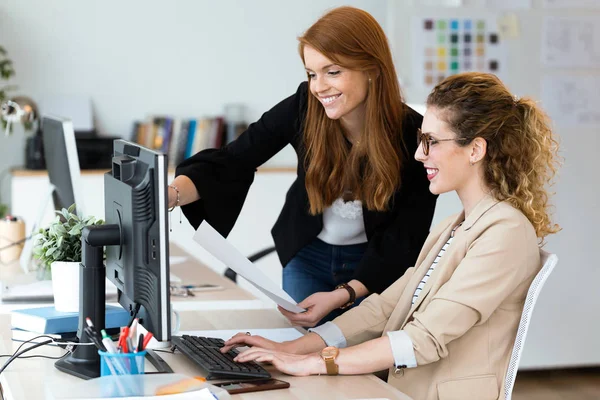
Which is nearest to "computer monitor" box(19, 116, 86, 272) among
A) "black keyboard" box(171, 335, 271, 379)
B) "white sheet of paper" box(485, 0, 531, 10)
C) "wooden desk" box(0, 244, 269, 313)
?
"wooden desk" box(0, 244, 269, 313)

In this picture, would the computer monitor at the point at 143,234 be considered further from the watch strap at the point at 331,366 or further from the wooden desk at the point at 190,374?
the watch strap at the point at 331,366

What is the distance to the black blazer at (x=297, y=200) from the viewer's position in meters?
2.19

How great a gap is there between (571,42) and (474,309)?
2.89m

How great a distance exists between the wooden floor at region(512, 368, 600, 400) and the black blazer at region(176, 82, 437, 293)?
2091 mm

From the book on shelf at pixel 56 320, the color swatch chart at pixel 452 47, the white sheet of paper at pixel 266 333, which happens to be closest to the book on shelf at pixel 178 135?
the color swatch chart at pixel 452 47

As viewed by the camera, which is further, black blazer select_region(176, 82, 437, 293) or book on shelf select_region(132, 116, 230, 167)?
book on shelf select_region(132, 116, 230, 167)

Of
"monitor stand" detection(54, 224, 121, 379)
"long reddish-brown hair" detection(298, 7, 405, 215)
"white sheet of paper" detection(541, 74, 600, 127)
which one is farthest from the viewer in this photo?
"white sheet of paper" detection(541, 74, 600, 127)

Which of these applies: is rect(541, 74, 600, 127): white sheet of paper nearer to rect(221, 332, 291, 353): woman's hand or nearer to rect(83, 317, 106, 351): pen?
rect(221, 332, 291, 353): woman's hand

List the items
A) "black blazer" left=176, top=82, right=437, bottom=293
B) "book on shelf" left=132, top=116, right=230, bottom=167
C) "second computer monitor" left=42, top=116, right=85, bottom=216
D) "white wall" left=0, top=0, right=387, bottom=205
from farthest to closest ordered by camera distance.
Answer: "book on shelf" left=132, top=116, right=230, bottom=167
"white wall" left=0, top=0, right=387, bottom=205
"second computer monitor" left=42, top=116, right=85, bottom=216
"black blazer" left=176, top=82, right=437, bottom=293

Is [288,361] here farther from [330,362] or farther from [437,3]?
[437,3]

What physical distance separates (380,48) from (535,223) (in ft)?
2.03

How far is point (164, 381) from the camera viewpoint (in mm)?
1401

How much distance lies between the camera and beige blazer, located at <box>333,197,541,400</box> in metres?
1.63

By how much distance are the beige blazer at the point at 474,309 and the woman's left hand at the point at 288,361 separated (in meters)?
0.19
